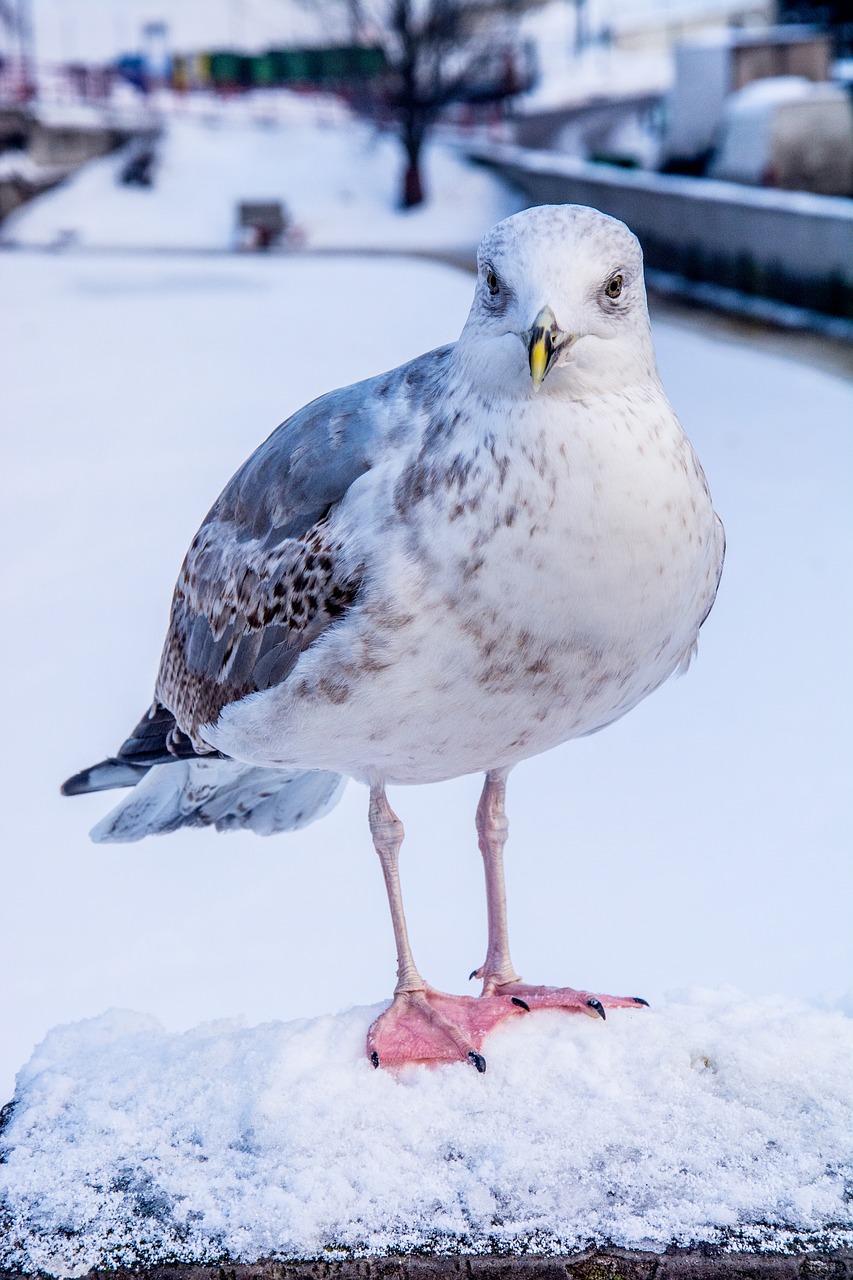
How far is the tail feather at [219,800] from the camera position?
3400 millimetres

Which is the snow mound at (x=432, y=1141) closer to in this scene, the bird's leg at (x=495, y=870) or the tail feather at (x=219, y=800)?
the bird's leg at (x=495, y=870)

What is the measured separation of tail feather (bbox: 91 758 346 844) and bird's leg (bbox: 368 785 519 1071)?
40 centimetres

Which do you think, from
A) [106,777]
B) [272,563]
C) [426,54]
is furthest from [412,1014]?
[426,54]

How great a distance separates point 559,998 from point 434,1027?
1.02 feet

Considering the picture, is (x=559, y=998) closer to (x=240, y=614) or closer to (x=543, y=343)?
(x=240, y=614)

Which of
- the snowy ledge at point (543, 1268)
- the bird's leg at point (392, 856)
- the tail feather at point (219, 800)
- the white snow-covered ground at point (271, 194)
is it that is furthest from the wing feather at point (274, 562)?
the white snow-covered ground at point (271, 194)

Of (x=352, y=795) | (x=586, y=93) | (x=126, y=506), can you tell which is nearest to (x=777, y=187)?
(x=126, y=506)

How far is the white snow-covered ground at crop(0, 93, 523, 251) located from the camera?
76.7 feet

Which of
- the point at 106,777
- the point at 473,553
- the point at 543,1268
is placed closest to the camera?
the point at 473,553

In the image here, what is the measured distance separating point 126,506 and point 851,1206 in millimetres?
6610

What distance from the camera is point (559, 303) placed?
84.4 inches

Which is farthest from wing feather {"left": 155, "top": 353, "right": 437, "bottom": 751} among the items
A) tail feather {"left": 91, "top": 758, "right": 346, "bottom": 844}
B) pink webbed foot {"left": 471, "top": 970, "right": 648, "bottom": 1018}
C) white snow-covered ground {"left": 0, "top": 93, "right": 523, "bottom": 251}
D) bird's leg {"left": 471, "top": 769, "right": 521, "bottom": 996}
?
white snow-covered ground {"left": 0, "top": 93, "right": 523, "bottom": 251}

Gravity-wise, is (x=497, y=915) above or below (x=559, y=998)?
above

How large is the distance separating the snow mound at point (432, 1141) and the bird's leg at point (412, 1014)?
1.7 inches
